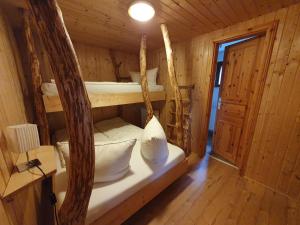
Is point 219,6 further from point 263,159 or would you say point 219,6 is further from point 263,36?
point 263,159

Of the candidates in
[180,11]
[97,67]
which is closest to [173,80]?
[180,11]

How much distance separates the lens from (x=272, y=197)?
1.63 metres

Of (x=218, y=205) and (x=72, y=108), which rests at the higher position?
(x=72, y=108)

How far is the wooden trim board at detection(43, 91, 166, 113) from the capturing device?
1.62 m

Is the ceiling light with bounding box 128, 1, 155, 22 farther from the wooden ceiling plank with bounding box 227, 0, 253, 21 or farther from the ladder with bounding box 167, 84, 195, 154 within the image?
the ladder with bounding box 167, 84, 195, 154

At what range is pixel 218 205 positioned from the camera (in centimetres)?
154

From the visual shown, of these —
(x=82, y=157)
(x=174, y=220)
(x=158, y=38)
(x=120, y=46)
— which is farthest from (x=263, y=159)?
(x=120, y=46)

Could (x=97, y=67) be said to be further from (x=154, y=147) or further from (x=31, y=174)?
(x=31, y=174)

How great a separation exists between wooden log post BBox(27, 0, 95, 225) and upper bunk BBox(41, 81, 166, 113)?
118 centimetres

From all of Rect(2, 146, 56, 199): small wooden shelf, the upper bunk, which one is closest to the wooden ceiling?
the upper bunk

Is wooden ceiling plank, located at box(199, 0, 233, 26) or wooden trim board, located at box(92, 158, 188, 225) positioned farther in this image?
wooden ceiling plank, located at box(199, 0, 233, 26)

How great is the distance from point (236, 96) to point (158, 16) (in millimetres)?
1774

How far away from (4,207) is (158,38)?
9.18ft

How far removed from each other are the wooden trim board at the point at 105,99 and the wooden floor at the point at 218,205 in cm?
150
